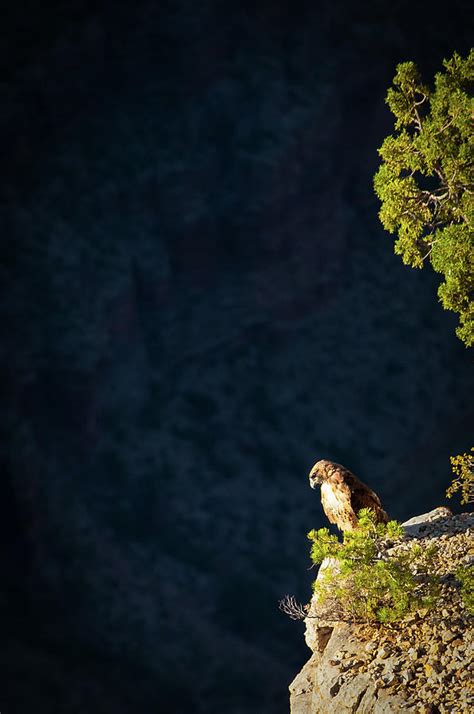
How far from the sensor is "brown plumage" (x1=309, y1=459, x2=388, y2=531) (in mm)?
13180

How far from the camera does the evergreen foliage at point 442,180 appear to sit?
1100cm

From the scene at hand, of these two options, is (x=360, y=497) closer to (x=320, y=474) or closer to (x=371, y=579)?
(x=320, y=474)

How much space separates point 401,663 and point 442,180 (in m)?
8.13

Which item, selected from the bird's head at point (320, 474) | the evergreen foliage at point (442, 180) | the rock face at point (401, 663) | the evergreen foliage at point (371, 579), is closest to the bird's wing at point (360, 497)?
the bird's head at point (320, 474)

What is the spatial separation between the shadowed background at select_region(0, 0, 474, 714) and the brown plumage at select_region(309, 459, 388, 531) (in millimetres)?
17543

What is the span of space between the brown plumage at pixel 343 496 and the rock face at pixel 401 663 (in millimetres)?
1856

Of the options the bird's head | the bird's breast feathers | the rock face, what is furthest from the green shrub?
the bird's head

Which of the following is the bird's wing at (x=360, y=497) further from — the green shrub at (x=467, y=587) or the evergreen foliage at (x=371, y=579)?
the green shrub at (x=467, y=587)

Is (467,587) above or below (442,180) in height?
below

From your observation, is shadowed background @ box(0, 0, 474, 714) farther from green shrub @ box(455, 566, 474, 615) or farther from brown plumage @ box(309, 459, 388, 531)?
green shrub @ box(455, 566, 474, 615)

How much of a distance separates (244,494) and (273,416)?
3.99 m

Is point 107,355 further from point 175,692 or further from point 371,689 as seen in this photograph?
point 371,689

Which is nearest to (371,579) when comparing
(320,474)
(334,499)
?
(334,499)

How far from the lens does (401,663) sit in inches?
391
